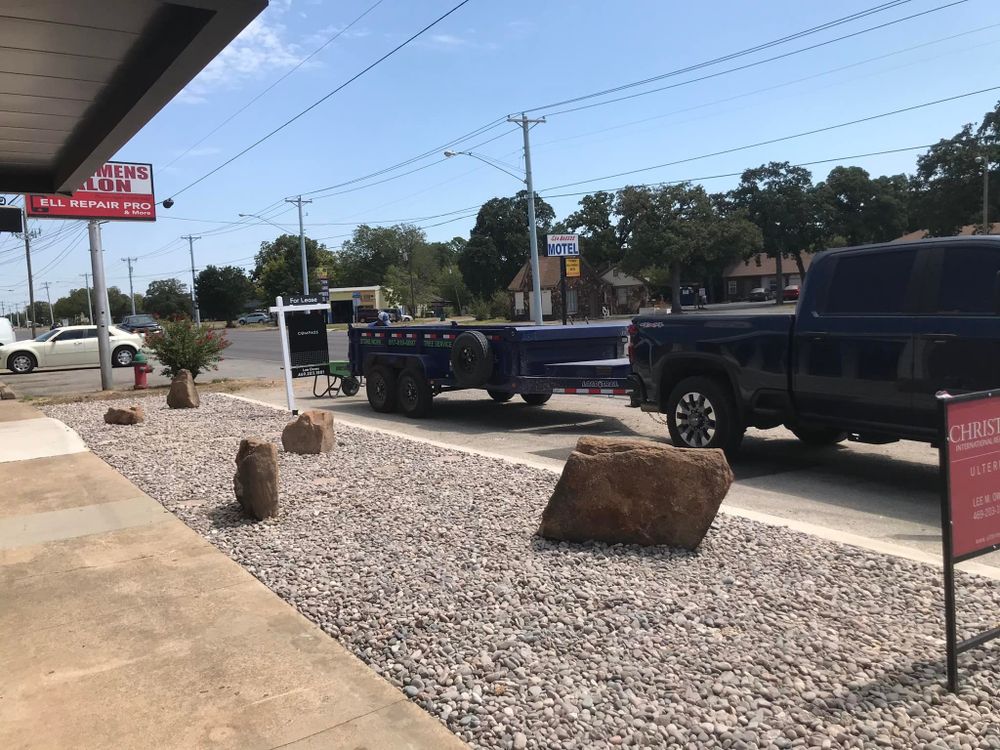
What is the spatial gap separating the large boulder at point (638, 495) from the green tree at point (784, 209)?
68679 millimetres

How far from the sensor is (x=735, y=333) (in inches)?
320

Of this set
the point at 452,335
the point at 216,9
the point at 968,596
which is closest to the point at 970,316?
the point at 968,596

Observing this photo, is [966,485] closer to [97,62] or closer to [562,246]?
[97,62]

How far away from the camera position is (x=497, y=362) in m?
11.4

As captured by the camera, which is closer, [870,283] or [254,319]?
[870,283]

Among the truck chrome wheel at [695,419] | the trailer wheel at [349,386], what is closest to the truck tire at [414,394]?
the trailer wheel at [349,386]

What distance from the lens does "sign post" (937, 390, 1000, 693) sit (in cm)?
329

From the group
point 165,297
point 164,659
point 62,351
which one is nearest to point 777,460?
point 164,659

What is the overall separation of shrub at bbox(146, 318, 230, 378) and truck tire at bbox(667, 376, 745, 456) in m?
12.8

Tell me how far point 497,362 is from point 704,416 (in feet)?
Answer: 12.1

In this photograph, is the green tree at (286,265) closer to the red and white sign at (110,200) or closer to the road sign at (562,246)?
the road sign at (562,246)

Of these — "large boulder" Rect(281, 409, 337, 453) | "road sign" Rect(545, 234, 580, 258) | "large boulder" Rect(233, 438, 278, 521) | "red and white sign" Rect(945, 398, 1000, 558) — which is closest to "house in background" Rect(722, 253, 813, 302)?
"road sign" Rect(545, 234, 580, 258)

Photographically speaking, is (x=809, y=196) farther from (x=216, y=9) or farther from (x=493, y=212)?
(x=216, y=9)

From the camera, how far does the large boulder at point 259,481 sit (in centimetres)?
642
